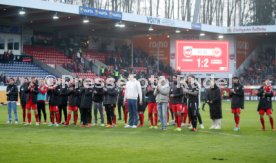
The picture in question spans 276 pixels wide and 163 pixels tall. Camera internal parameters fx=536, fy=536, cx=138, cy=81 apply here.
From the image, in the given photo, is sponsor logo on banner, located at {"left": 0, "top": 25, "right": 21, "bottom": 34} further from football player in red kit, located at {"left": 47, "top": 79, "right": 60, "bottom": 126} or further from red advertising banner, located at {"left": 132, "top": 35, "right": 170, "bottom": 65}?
football player in red kit, located at {"left": 47, "top": 79, "right": 60, "bottom": 126}

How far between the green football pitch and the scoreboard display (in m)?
21.1

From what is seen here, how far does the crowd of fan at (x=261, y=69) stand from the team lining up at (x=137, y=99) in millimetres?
35902

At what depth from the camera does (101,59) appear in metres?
54.6

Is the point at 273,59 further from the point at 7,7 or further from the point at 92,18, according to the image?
the point at 7,7

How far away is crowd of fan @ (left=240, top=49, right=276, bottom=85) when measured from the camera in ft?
186

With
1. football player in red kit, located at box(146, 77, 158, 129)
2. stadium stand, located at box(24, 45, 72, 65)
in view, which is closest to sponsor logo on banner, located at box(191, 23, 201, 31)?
stadium stand, located at box(24, 45, 72, 65)

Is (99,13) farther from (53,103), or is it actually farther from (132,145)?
(132,145)

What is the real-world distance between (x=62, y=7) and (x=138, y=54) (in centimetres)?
1698

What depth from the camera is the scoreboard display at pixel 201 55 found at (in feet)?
135

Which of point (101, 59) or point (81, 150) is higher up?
point (101, 59)

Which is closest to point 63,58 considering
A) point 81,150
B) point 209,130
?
point 209,130

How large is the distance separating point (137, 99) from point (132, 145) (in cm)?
704

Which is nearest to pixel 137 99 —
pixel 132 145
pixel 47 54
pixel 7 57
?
pixel 132 145

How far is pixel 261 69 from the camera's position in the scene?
5956cm
